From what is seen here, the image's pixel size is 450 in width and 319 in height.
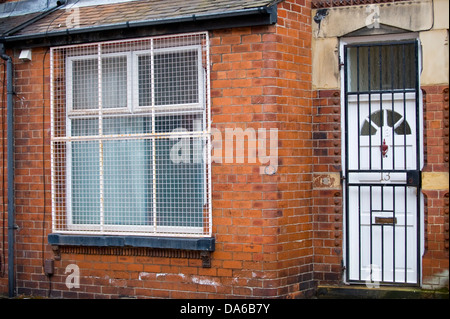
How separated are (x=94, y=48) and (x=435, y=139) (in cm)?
419

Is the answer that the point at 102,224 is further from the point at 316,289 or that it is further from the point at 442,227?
the point at 442,227

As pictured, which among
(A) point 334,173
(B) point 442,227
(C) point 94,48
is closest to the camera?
(B) point 442,227

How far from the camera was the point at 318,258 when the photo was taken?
301 inches

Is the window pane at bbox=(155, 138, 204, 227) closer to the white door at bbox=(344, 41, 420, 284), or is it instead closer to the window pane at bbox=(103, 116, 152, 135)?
the window pane at bbox=(103, 116, 152, 135)

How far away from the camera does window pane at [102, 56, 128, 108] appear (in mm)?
7988

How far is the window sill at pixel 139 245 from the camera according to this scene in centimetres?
734

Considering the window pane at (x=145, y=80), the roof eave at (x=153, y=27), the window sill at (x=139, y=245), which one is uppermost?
the roof eave at (x=153, y=27)

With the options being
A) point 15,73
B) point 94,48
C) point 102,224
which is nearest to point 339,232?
point 102,224

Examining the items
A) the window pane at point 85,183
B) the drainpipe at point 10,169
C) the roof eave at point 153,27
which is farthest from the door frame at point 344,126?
the drainpipe at point 10,169

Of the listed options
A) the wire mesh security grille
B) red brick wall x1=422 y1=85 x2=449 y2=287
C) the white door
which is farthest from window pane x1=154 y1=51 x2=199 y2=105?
red brick wall x1=422 y1=85 x2=449 y2=287

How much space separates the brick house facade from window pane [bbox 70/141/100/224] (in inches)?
11.1

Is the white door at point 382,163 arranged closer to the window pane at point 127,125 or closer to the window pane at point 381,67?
the window pane at point 381,67

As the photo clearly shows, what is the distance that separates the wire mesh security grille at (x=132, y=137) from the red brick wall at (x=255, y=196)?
0.25 meters

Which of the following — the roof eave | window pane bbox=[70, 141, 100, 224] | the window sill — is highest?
the roof eave
